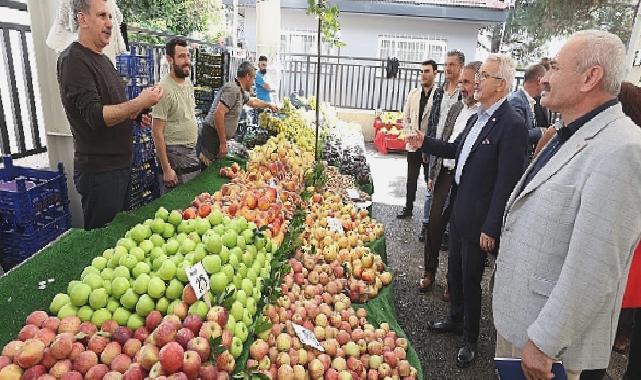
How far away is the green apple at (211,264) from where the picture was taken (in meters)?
1.59

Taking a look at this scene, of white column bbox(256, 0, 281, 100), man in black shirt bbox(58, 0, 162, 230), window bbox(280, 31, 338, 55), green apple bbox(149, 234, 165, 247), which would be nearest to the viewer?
green apple bbox(149, 234, 165, 247)

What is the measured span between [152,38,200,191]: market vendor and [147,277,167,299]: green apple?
219 centimetres

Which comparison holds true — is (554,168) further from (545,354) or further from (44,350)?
(44,350)

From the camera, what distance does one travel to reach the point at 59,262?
1.92m

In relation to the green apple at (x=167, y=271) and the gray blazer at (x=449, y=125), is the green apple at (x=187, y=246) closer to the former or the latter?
the green apple at (x=167, y=271)

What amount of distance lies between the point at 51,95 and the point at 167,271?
112 inches

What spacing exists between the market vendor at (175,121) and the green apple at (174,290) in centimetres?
219

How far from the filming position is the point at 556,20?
11.0m

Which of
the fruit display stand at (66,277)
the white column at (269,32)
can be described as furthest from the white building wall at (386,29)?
the fruit display stand at (66,277)

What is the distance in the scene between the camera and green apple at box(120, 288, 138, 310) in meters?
1.43

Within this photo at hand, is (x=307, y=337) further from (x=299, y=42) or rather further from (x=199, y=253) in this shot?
(x=299, y=42)

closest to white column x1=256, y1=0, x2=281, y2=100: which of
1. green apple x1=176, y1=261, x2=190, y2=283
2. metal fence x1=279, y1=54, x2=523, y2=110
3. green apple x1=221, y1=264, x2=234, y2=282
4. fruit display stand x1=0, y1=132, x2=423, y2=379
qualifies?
metal fence x1=279, y1=54, x2=523, y2=110

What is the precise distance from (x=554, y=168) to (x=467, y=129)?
A: 55.7 inches

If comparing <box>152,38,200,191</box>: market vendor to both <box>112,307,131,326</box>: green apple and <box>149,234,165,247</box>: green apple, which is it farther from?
<box>112,307,131,326</box>: green apple
